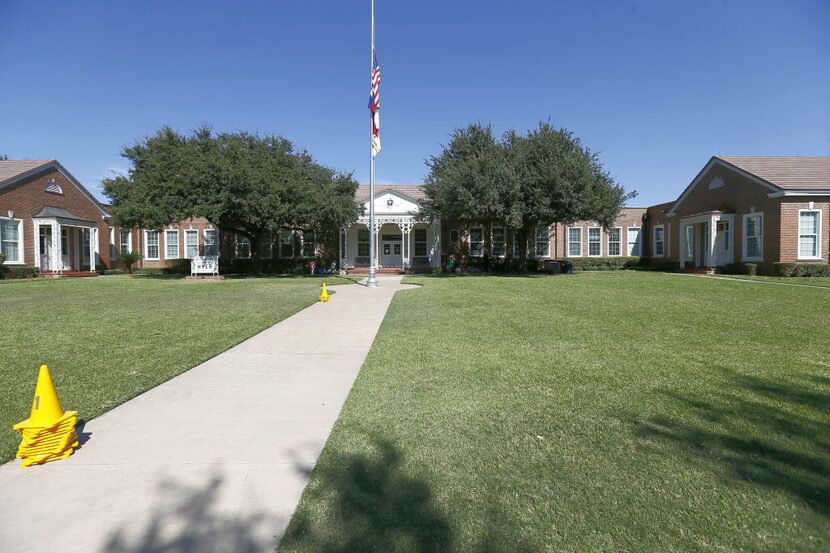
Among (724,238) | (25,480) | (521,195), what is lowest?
(25,480)

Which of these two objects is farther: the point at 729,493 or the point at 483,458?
the point at 483,458

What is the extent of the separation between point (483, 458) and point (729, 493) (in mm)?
1483

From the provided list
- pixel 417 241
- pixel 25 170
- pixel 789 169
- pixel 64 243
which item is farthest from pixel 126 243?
pixel 789 169

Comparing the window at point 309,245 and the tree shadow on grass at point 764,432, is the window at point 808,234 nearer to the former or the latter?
the tree shadow on grass at point 764,432

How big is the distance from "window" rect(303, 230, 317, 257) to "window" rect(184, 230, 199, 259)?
359 inches

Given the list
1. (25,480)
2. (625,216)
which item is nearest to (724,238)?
(625,216)

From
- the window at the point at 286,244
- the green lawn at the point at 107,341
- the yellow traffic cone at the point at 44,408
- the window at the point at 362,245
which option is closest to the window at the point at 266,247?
the window at the point at 286,244

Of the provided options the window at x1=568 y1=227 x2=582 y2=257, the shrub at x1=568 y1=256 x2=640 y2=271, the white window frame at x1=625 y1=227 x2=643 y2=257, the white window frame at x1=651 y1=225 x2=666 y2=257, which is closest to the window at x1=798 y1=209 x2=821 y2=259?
the white window frame at x1=651 y1=225 x2=666 y2=257

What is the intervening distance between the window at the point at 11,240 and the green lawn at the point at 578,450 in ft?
96.4

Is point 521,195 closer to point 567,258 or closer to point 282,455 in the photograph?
point 567,258

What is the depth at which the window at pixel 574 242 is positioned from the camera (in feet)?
115

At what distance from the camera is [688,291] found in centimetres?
1510

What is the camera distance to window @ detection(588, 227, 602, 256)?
35.0 m

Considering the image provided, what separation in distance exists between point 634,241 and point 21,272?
132 feet
